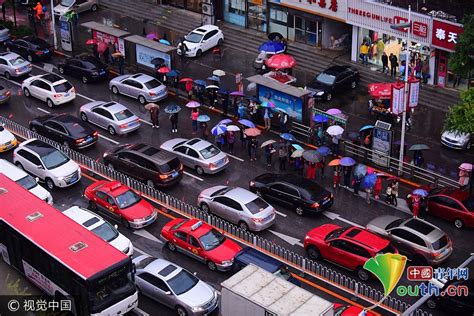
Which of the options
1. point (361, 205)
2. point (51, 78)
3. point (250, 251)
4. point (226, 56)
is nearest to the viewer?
point (250, 251)

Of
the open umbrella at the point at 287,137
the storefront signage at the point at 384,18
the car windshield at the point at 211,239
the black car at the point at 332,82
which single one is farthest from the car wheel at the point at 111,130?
the storefront signage at the point at 384,18

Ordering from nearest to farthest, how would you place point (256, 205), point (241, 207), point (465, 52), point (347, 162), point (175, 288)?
point (175, 288)
point (241, 207)
point (256, 205)
point (347, 162)
point (465, 52)

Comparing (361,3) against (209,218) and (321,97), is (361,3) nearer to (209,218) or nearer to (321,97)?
(321,97)

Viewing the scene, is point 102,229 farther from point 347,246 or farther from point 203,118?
point 203,118

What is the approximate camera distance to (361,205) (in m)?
41.9

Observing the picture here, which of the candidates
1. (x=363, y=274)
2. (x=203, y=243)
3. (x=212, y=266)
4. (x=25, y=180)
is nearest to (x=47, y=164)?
(x=25, y=180)

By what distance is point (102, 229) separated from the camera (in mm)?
36844

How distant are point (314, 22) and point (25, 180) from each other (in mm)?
25021

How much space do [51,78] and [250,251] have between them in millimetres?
22190

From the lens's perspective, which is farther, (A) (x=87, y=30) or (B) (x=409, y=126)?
(A) (x=87, y=30)

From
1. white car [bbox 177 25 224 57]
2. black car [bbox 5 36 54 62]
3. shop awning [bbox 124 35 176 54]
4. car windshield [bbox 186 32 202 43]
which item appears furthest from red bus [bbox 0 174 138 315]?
car windshield [bbox 186 32 202 43]

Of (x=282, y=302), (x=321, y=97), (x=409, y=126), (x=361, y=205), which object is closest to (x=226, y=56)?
(x=321, y=97)

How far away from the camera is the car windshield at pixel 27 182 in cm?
4045

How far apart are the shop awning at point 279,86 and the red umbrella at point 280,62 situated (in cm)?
294
